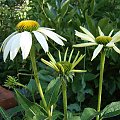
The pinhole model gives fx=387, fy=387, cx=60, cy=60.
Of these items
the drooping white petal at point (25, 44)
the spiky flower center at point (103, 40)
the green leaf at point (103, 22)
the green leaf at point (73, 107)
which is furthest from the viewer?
the green leaf at point (73, 107)

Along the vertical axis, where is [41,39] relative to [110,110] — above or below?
above

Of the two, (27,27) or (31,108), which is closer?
(27,27)

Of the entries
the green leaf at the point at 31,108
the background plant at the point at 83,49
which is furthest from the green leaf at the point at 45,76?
the green leaf at the point at 31,108

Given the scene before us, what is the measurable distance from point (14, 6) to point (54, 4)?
1.60 meters

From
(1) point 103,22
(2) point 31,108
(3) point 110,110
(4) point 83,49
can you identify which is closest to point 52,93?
(2) point 31,108

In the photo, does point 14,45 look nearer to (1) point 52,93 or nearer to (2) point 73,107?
(1) point 52,93

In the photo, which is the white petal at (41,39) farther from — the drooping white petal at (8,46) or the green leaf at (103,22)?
the green leaf at (103,22)

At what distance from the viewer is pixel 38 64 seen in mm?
2154

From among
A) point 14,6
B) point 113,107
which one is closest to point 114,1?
point 113,107

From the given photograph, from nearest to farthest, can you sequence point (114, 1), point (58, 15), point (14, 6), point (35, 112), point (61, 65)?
point (61, 65) < point (35, 112) < point (58, 15) < point (114, 1) < point (14, 6)

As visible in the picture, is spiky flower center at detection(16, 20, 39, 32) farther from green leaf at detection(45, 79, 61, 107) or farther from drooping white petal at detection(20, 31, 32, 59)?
green leaf at detection(45, 79, 61, 107)

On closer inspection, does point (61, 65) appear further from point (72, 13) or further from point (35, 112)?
point (72, 13)

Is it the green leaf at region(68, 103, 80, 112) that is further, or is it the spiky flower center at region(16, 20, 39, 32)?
the green leaf at region(68, 103, 80, 112)

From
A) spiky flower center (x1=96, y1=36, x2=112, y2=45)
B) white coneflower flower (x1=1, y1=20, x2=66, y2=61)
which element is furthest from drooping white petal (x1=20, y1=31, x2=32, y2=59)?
spiky flower center (x1=96, y1=36, x2=112, y2=45)
